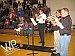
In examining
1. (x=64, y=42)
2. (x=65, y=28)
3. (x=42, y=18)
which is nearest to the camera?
(x=65, y=28)

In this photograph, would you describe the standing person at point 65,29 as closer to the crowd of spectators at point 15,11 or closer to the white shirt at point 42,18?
the white shirt at point 42,18

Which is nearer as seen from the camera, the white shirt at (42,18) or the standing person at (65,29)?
the standing person at (65,29)

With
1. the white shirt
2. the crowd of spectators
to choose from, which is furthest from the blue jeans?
the crowd of spectators

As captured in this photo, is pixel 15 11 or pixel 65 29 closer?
pixel 65 29

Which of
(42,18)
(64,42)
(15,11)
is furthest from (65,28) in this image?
(15,11)

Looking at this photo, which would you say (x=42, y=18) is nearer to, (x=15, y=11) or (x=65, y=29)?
(x=65, y=29)

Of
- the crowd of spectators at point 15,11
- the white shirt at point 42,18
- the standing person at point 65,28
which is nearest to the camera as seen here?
the standing person at point 65,28

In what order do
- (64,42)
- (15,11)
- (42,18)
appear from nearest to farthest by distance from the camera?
(64,42), (42,18), (15,11)

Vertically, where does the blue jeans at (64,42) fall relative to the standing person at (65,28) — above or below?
below

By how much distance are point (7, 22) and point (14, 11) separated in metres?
1.12

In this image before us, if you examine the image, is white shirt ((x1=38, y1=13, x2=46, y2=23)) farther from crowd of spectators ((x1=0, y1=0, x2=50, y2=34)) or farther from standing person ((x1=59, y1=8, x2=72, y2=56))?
crowd of spectators ((x1=0, y1=0, x2=50, y2=34))

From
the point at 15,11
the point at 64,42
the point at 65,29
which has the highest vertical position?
the point at 15,11

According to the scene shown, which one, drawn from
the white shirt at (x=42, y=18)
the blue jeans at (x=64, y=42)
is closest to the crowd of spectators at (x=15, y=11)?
the white shirt at (x=42, y=18)

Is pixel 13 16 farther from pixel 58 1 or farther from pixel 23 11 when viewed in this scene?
pixel 58 1
